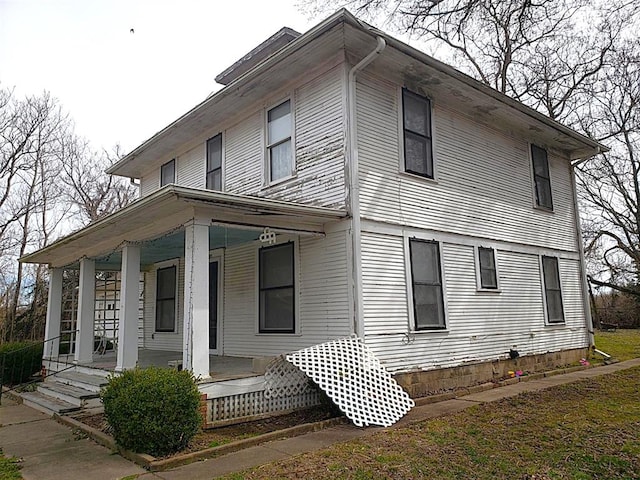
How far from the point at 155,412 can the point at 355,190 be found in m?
4.37

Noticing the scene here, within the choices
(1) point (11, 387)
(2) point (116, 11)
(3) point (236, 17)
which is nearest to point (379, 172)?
(3) point (236, 17)

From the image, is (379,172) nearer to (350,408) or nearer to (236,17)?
(236,17)

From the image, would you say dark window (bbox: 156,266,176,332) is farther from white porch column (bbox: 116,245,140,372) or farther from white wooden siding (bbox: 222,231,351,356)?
white porch column (bbox: 116,245,140,372)

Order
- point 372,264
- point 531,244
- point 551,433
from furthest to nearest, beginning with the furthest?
1. point 531,244
2. point 372,264
3. point 551,433

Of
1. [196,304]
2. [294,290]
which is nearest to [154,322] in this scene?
[294,290]

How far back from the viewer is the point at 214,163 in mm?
11289

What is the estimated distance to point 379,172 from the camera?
8531 mm

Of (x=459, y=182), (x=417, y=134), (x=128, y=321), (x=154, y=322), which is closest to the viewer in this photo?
(x=128, y=321)

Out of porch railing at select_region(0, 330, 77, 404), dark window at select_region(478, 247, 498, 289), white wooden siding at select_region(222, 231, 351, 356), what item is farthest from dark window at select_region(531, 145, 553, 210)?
porch railing at select_region(0, 330, 77, 404)

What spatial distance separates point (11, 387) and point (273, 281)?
659cm

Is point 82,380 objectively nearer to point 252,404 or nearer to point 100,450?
point 100,450

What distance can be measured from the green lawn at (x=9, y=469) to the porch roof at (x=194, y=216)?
3.32m

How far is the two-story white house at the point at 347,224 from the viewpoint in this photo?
7742mm

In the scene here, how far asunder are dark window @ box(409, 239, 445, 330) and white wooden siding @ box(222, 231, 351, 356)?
5.01 ft
